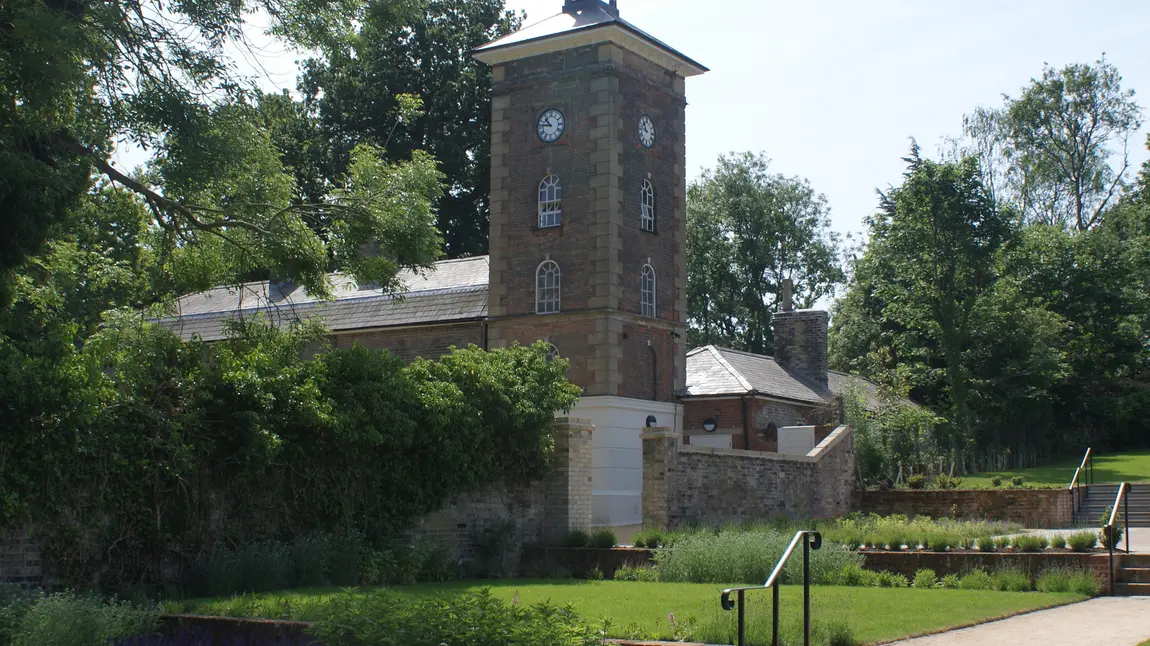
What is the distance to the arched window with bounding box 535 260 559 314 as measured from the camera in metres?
29.6

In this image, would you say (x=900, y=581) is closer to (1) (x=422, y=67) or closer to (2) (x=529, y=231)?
(2) (x=529, y=231)

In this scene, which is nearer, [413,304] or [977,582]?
[977,582]

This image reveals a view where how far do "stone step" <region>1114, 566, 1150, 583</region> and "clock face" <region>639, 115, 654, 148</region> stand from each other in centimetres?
1762

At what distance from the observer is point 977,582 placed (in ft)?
51.6

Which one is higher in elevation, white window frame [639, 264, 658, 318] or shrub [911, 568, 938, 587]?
white window frame [639, 264, 658, 318]

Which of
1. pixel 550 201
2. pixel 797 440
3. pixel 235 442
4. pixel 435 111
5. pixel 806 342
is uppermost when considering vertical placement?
pixel 435 111

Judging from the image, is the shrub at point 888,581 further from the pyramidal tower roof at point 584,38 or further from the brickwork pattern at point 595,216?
the pyramidal tower roof at point 584,38

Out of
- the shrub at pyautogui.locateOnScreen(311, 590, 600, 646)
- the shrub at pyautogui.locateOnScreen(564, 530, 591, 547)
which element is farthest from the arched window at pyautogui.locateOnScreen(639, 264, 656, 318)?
the shrub at pyautogui.locateOnScreen(311, 590, 600, 646)

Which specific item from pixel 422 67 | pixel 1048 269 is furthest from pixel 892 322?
pixel 422 67

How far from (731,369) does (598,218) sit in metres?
6.93

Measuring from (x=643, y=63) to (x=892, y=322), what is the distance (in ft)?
75.2

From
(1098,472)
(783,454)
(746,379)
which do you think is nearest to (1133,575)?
(783,454)

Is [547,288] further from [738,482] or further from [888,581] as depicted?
[888,581]

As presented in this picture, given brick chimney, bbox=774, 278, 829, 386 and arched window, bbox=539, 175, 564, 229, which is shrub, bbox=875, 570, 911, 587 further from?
brick chimney, bbox=774, 278, 829, 386
